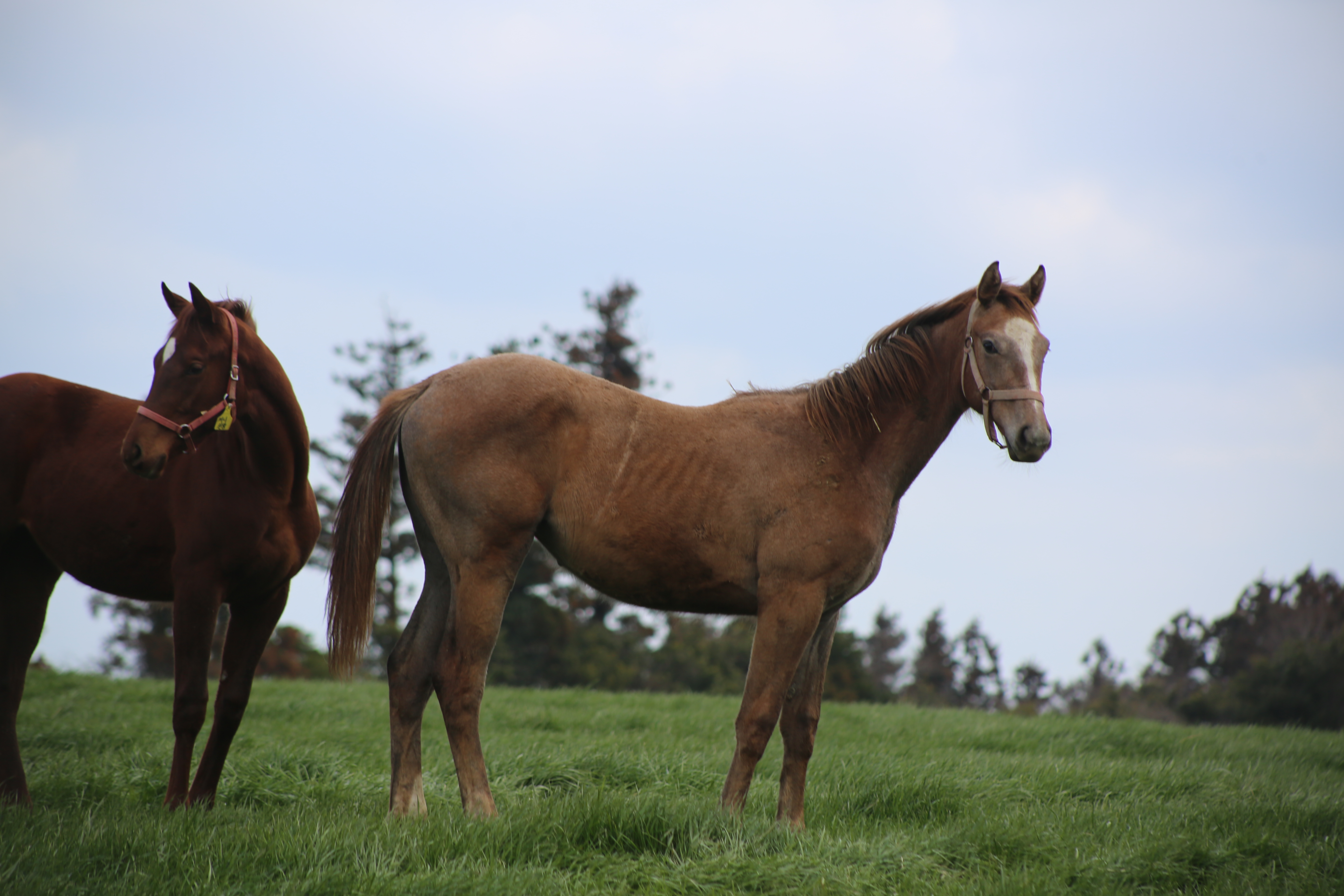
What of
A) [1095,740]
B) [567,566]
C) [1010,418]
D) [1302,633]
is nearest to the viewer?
[1010,418]

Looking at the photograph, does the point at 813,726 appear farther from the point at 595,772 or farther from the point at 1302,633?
the point at 1302,633

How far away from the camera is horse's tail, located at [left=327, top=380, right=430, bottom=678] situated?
457 centimetres

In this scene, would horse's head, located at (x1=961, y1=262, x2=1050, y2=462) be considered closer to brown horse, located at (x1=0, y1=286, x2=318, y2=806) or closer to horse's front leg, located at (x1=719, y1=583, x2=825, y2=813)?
horse's front leg, located at (x1=719, y1=583, x2=825, y2=813)

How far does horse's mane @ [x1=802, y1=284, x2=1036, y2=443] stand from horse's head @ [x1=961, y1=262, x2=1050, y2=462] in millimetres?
80

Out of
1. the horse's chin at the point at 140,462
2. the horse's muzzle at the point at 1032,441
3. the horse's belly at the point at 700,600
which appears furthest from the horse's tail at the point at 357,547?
the horse's muzzle at the point at 1032,441

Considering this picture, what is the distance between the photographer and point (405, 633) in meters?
4.60

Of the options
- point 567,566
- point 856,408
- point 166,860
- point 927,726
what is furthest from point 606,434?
point 927,726

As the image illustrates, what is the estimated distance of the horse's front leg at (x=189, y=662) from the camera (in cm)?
439

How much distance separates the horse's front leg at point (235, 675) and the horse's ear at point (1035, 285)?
4.11m

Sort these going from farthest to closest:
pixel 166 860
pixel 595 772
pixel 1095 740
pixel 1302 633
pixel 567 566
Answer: pixel 1302 633
pixel 1095 740
pixel 595 772
pixel 567 566
pixel 166 860

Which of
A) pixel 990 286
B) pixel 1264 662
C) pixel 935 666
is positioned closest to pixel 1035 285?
pixel 990 286

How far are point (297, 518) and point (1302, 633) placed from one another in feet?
62.9

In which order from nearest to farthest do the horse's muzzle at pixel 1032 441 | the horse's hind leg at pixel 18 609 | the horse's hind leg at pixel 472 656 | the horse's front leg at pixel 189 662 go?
1. the horse's muzzle at pixel 1032 441
2. the horse's hind leg at pixel 472 656
3. the horse's front leg at pixel 189 662
4. the horse's hind leg at pixel 18 609

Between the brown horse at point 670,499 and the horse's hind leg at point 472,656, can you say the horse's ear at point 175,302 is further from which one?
the horse's hind leg at point 472,656
